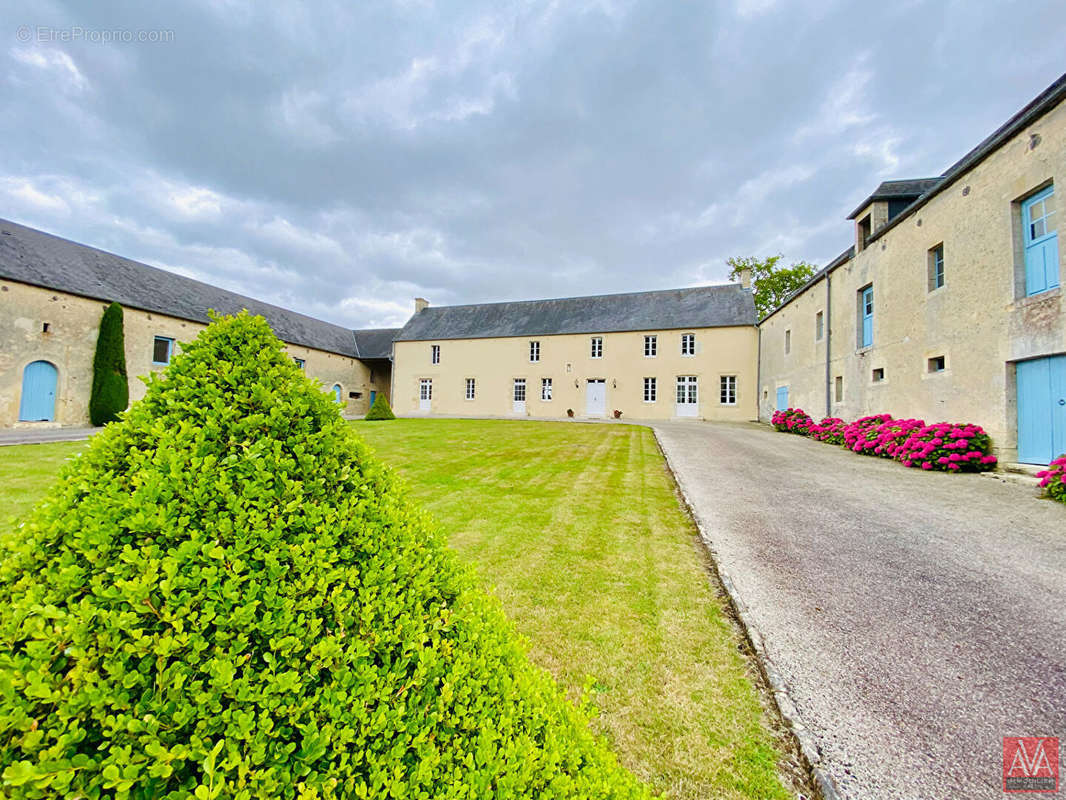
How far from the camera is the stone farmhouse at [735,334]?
8.11 metres

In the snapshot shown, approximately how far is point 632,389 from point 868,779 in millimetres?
25344

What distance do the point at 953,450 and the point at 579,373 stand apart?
20.0 m

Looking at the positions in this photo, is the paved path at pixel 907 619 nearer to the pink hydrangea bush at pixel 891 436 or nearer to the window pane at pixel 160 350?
the pink hydrangea bush at pixel 891 436

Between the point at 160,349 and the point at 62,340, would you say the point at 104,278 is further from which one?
the point at 62,340

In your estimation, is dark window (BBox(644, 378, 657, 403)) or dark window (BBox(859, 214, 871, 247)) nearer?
dark window (BBox(859, 214, 871, 247))

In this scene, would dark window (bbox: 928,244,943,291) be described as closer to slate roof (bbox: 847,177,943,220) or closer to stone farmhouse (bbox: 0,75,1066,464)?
stone farmhouse (bbox: 0,75,1066,464)

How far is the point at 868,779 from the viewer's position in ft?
5.99

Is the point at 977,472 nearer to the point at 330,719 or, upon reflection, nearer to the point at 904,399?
the point at 904,399

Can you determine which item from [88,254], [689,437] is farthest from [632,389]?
[88,254]

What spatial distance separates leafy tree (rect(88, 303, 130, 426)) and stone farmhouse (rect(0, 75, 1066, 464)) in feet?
1.19

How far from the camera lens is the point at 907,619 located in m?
3.08

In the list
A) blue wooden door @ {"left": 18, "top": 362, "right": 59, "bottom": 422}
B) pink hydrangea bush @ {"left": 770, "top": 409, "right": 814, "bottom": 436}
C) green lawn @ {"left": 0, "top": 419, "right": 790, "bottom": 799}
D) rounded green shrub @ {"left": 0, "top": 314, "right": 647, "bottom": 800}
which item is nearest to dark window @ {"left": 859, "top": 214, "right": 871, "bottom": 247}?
pink hydrangea bush @ {"left": 770, "top": 409, "right": 814, "bottom": 436}

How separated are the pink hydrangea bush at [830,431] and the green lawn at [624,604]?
Answer: 898 centimetres
